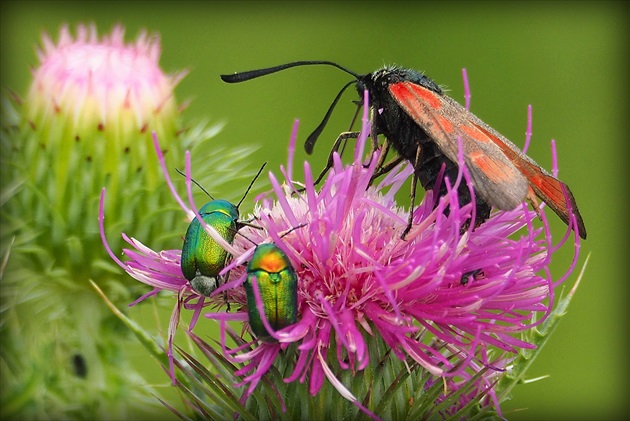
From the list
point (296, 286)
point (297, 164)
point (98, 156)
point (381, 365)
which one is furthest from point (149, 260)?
point (297, 164)

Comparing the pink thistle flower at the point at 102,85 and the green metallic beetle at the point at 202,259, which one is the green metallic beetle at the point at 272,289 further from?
the pink thistle flower at the point at 102,85

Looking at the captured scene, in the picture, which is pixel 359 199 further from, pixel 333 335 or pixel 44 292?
pixel 44 292

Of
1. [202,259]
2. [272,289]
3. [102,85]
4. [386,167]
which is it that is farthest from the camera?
[102,85]

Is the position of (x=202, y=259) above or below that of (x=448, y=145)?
below

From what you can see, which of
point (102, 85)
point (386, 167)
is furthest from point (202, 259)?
point (102, 85)

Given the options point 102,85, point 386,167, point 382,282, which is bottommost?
point 382,282

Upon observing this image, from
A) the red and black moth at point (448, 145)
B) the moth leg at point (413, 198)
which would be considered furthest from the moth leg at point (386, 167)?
the moth leg at point (413, 198)

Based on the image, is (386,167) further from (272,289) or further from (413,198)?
(272,289)

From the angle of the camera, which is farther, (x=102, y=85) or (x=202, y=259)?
(x=102, y=85)
